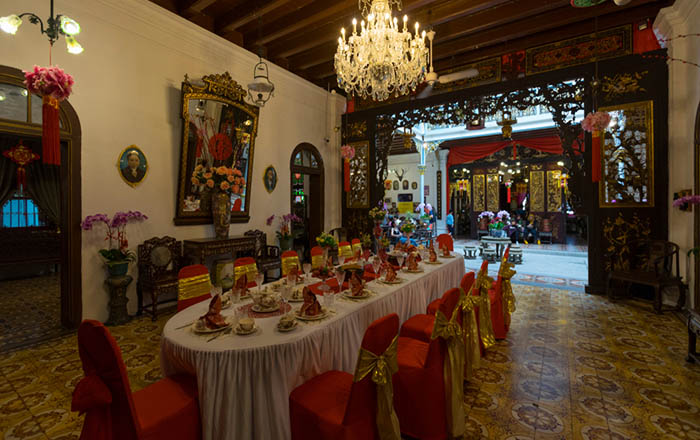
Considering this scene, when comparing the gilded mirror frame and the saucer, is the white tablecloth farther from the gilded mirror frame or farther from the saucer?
the gilded mirror frame

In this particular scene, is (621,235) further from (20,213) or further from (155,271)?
(20,213)

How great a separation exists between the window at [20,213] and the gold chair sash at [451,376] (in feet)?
27.6

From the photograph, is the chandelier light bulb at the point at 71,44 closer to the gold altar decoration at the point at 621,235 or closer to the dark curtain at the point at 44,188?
the dark curtain at the point at 44,188

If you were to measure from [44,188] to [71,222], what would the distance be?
12.5 feet

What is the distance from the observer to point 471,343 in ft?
8.11

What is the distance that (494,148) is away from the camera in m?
11.9

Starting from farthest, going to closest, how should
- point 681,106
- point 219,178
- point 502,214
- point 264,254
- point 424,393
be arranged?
point 502,214
point 264,254
point 219,178
point 681,106
point 424,393

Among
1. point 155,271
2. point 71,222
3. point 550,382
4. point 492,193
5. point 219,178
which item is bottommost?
point 550,382

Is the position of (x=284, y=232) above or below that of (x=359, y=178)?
below

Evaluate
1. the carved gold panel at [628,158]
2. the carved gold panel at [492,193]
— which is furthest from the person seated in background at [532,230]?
the carved gold panel at [628,158]

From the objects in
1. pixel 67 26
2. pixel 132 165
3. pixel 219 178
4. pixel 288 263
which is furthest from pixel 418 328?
pixel 132 165

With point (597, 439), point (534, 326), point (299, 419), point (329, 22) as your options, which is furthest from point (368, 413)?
point (329, 22)

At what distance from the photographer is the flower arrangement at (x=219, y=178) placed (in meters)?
4.63

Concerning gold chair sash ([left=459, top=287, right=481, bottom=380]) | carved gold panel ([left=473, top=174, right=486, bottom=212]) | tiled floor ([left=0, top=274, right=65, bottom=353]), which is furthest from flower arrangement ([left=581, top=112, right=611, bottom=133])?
carved gold panel ([left=473, top=174, right=486, bottom=212])
